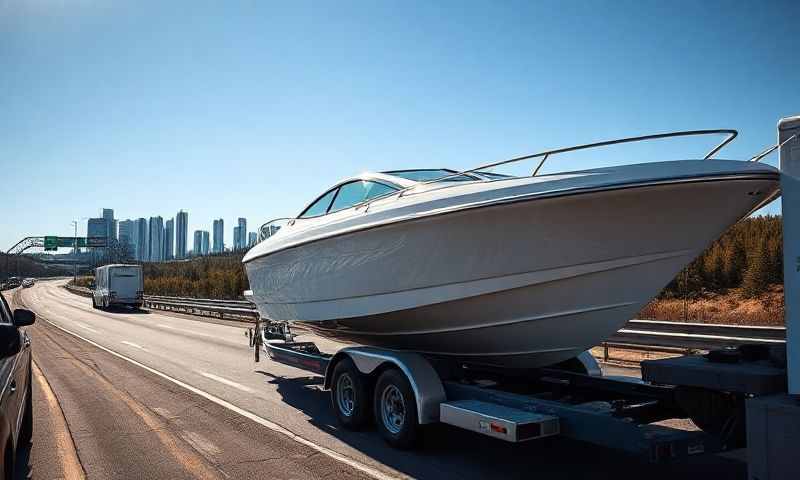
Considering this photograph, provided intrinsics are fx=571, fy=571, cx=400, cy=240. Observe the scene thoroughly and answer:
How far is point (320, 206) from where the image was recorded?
7848 millimetres

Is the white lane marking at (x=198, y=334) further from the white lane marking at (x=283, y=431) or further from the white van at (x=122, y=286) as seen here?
the white van at (x=122, y=286)

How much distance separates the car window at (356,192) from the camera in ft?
21.8

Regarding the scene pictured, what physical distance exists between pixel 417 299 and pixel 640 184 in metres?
2.35

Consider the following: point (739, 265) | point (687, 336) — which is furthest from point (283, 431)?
point (739, 265)

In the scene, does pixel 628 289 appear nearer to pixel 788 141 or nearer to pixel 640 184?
pixel 640 184

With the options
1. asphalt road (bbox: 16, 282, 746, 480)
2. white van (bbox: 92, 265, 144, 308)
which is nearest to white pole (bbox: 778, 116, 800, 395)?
asphalt road (bbox: 16, 282, 746, 480)

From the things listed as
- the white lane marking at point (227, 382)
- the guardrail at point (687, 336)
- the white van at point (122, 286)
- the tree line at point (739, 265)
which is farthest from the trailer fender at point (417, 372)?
the white van at point (122, 286)

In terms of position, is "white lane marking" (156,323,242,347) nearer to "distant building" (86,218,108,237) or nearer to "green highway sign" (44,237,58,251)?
"green highway sign" (44,237,58,251)

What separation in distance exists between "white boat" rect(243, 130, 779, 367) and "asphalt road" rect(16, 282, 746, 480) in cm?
107

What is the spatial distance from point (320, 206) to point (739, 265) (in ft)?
59.7

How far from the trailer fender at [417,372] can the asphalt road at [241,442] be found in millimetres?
266

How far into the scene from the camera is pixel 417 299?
562 centimetres

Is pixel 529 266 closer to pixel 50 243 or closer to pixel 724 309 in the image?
pixel 724 309

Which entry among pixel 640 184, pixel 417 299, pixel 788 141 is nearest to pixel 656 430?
pixel 640 184
